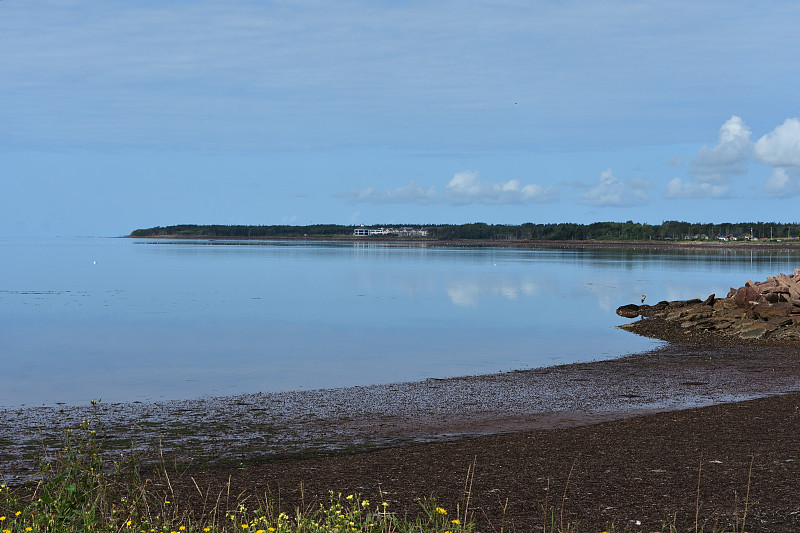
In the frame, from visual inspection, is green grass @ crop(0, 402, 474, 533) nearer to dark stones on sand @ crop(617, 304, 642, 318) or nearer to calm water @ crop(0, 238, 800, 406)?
calm water @ crop(0, 238, 800, 406)

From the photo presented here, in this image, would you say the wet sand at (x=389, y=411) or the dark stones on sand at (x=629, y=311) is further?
the dark stones on sand at (x=629, y=311)

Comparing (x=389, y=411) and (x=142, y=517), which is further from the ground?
(x=142, y=517)

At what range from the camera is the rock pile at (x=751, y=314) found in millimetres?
25875

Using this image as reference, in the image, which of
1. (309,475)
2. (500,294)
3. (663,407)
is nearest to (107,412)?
(309,475)

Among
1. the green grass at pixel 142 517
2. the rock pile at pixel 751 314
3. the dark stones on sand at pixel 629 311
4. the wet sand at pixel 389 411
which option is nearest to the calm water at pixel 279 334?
the dark stones on sand at pixel 629 311

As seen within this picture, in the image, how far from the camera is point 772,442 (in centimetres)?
1075

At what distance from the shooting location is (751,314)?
28.1 m

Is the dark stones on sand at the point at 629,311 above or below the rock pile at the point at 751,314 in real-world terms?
below

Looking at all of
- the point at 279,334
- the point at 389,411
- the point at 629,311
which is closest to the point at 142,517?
the point at 389,411

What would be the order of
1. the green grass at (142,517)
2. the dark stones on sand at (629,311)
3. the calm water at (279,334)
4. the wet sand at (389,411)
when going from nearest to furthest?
the green grass at (142,517) → the wet sand at (389,411) → the calm water at (279,334) → the dark stones on sand at (629,311)

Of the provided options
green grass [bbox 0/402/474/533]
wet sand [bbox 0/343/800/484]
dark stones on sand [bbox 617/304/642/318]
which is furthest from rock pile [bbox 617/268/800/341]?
green grass [bbox 0/402/474/533]

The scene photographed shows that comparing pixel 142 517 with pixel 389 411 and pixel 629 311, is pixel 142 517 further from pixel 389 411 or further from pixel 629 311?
pixel 629 311

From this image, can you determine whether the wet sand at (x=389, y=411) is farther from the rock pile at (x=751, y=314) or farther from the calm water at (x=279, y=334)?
the rock pile at (x=751, y=314)

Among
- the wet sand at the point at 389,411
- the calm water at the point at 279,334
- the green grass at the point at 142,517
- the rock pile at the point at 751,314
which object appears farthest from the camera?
the rock pile at the point at 751,314
